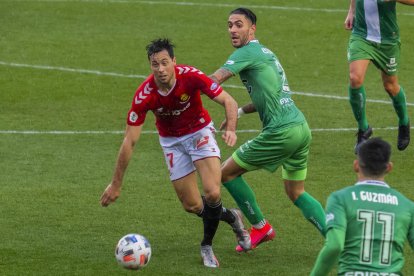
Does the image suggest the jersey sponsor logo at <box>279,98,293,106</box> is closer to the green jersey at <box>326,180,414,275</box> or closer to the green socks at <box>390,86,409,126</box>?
the green jersey at <box>326,180,414,275</box>

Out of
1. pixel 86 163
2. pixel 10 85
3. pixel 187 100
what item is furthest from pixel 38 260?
pixel 10 85

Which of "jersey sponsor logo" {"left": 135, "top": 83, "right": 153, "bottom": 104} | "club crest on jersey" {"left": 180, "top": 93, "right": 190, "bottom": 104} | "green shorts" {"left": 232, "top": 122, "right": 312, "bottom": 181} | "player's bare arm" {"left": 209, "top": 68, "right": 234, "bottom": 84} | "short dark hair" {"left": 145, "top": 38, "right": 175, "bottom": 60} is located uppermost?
"short dark hair" {"left": 145, "top": 38, "right": 175, "bottom": 60}

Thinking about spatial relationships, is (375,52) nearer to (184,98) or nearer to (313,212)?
(313,212)

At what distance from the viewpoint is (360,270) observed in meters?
7.20

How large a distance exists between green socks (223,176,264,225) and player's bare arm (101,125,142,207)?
1.25m

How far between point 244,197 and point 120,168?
1438 millimetres

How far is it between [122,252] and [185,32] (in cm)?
1537

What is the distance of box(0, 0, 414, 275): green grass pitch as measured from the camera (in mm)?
11188

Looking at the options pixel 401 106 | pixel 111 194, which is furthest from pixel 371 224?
pixel 401 106

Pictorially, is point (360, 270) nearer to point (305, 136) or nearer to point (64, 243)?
point (305, 136)

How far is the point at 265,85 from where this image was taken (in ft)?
36.0

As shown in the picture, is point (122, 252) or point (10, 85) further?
point (10, 85)

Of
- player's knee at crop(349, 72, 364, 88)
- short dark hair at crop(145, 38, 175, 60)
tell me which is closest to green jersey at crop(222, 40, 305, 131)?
short dark hair at crop(145, 38, 175, 60)

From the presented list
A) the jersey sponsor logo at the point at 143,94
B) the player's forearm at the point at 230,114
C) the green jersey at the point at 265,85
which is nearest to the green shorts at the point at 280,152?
the green jersey at the point at 265,85
